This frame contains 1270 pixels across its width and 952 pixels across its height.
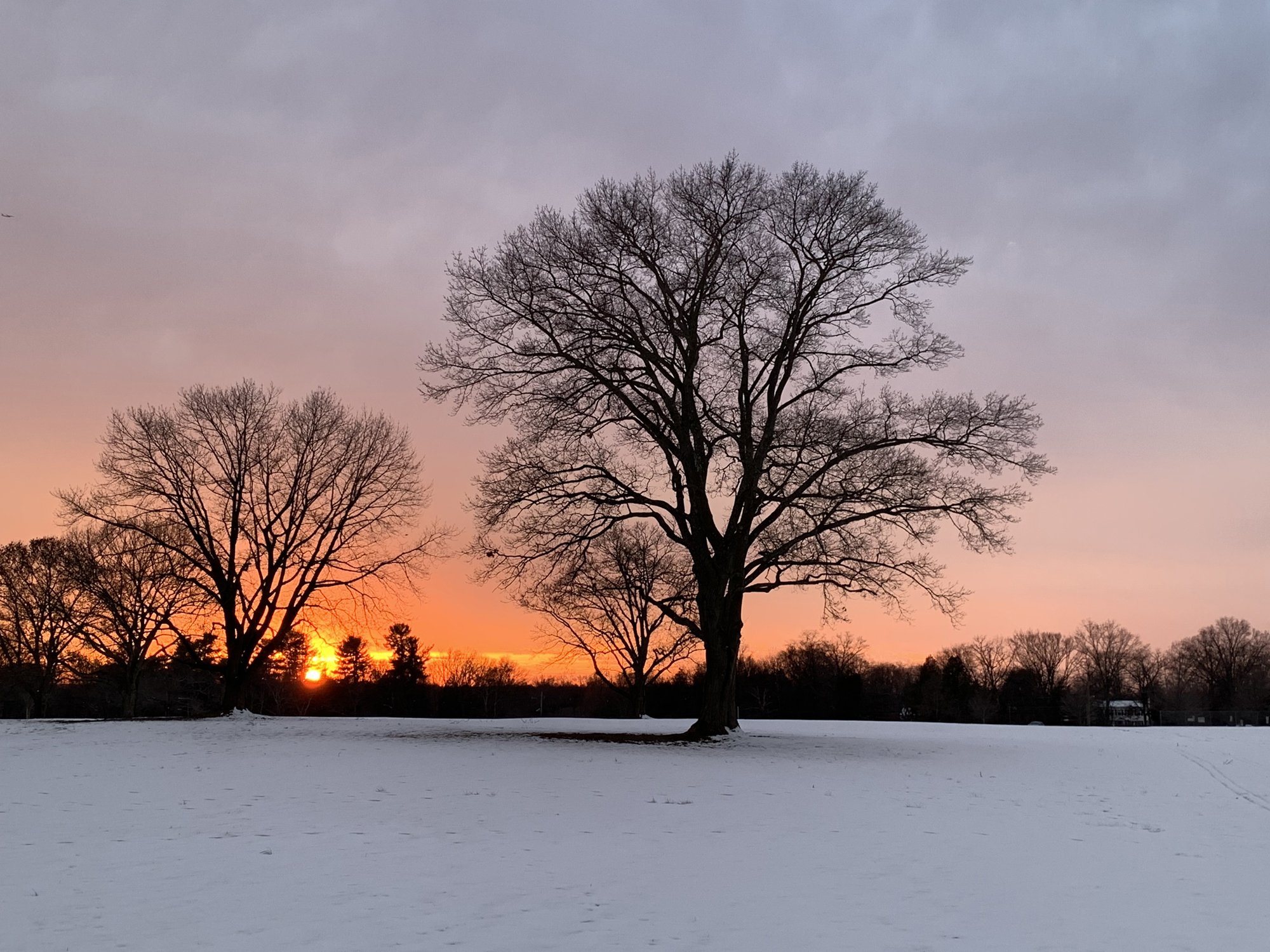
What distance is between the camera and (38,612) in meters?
49.6

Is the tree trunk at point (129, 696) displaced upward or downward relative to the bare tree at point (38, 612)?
downward

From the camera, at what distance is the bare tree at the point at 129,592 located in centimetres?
3463

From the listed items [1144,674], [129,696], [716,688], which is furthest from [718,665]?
[1144,674]

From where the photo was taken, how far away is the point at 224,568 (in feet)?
108

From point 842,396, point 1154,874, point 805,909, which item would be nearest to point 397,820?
point 805,909

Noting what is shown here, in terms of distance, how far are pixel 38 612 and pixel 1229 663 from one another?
427 ft

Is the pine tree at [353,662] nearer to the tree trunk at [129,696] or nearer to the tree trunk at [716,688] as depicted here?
the tree trunk at [129,696]

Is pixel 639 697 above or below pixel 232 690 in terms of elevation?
below

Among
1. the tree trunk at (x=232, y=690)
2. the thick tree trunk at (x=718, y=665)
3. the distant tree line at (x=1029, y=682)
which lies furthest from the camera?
the distant tree line at (x=1029, y=682)

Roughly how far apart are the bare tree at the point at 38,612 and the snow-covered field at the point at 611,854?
3064 cm

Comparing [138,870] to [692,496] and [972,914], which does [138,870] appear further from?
[692,496]

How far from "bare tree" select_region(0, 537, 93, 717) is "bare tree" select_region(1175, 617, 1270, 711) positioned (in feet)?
391

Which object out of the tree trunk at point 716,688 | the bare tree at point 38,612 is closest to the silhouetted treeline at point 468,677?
the bare tree at point 38,612

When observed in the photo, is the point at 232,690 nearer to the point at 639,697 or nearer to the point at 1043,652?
the point at 639,697
